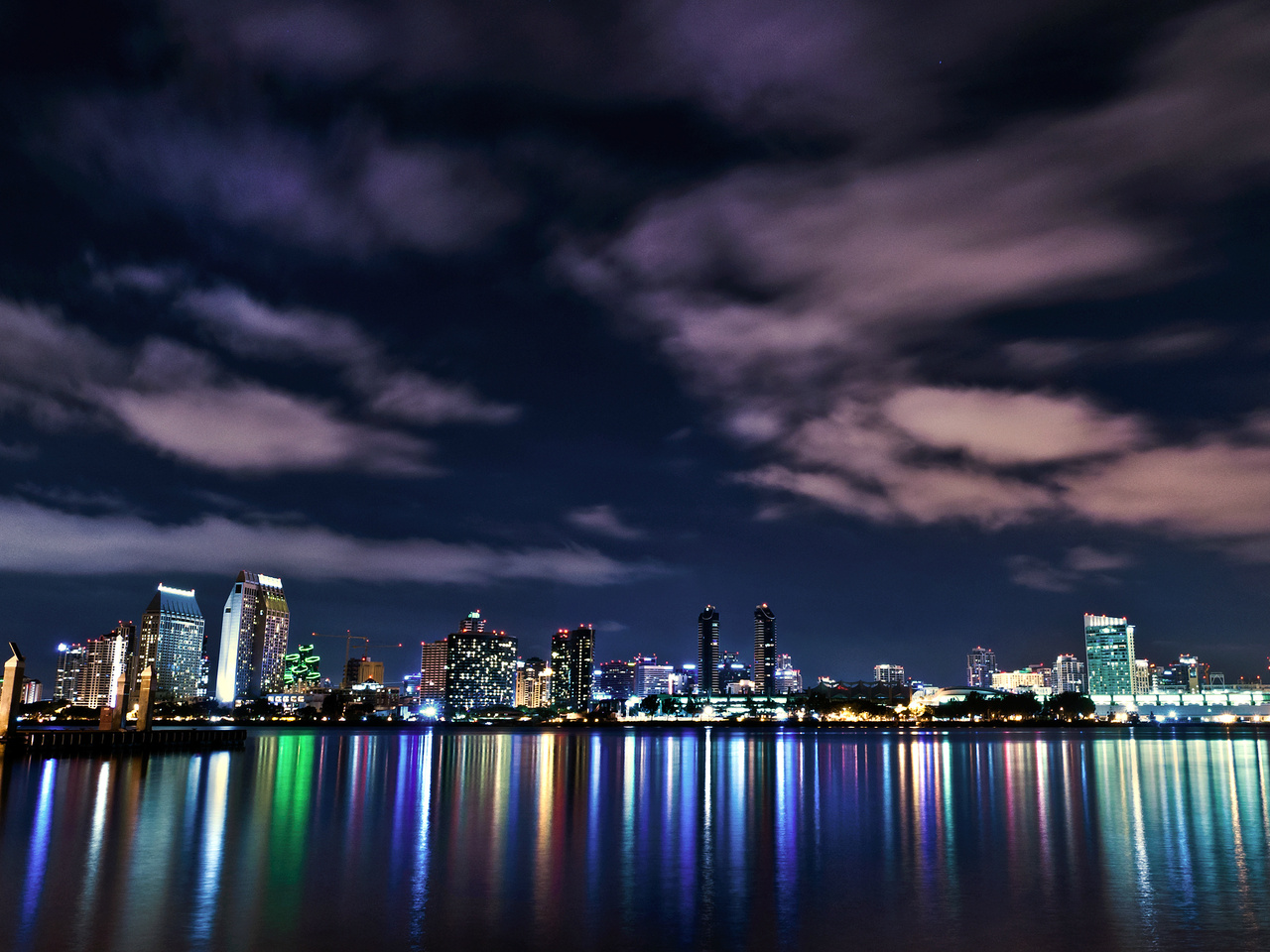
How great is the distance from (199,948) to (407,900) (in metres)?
5.77

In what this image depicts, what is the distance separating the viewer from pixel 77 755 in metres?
84.2

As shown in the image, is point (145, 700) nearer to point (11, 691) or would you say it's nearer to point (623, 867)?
point (11, 691)

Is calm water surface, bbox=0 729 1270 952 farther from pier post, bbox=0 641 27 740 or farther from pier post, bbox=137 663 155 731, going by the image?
pier post, bbox=137 663 155 731

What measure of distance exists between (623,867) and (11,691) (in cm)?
8034

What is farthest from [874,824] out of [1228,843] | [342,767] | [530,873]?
[342,767]

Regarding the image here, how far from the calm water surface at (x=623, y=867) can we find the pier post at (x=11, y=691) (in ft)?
102

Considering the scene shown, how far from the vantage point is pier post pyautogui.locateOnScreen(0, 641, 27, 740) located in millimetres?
83312

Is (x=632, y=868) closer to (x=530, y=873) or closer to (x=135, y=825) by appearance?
(x=530, y=873)

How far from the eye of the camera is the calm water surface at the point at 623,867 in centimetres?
2058

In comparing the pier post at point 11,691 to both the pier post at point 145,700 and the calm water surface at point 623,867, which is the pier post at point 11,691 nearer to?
the pier post at point 145,700

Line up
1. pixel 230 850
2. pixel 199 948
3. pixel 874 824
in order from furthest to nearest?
pixel 874 824 → pixel 230 850 → pixel 199 948

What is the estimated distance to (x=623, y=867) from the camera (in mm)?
28891

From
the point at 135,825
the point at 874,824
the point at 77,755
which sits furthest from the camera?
the point at 77,755

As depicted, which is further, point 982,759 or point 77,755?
point 982,759
